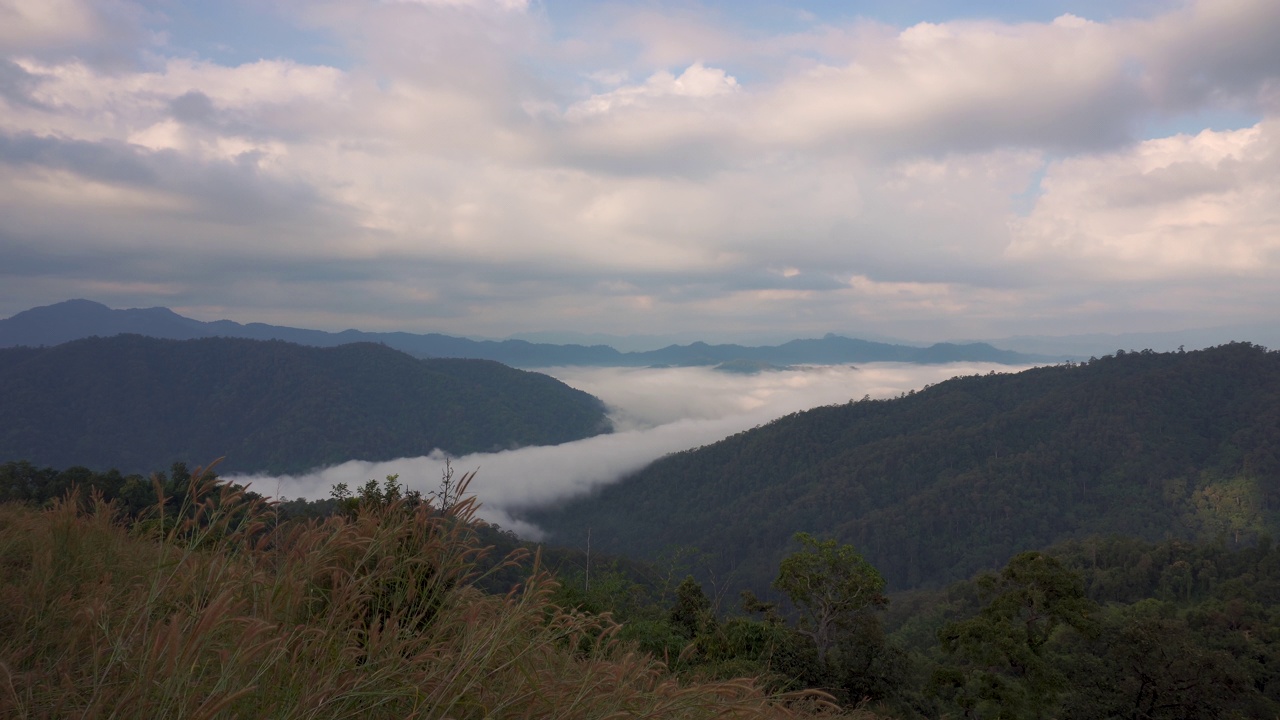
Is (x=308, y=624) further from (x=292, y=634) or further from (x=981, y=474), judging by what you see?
(x=981, y=474)

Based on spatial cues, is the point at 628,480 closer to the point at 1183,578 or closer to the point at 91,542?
the point at 1183,578

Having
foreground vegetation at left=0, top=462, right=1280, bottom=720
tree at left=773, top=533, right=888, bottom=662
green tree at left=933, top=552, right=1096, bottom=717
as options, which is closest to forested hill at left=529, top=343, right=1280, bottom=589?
green tree at left=933, top=552, right=1096, bottom=717

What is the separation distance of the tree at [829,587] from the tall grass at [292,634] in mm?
18438

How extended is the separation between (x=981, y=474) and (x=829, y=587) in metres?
134

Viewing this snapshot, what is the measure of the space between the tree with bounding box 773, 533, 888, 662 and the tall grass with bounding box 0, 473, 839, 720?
18.4 m

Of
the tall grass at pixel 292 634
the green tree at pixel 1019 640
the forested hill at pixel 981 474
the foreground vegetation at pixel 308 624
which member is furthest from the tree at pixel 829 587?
the forested hill at pixel 981 474

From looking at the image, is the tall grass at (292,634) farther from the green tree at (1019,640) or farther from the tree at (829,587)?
the green tree at (1019,640)

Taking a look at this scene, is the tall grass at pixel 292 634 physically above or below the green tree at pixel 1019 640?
above

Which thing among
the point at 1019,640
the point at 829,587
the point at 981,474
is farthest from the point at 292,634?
the point at 981,474

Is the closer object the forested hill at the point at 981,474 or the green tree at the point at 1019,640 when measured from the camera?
the green tree at the point at 1019,640

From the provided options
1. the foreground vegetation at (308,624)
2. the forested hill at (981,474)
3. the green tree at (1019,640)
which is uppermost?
the foreground vegetation at (308,624)

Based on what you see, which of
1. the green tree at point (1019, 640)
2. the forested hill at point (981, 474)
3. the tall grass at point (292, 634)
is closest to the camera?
the tall grass at point (292, 634)

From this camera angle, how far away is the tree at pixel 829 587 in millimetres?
20500

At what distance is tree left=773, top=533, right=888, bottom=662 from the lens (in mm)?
20500
